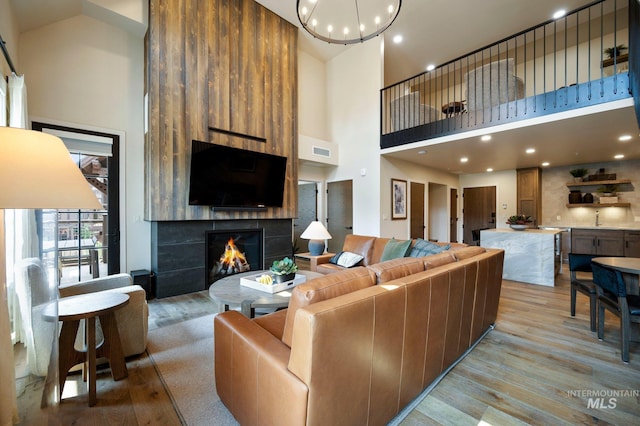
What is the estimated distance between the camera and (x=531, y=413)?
1.68 m

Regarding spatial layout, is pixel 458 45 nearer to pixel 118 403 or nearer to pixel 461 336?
pixel 461 336

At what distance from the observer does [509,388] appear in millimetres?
1912

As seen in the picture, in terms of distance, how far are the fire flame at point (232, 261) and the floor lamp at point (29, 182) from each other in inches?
137

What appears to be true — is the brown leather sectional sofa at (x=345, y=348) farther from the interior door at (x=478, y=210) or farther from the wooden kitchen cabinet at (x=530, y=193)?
the interior door at (x=478, y=210)

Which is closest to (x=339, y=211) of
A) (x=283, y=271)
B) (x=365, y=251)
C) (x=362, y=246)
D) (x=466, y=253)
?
(x=362, y=246)

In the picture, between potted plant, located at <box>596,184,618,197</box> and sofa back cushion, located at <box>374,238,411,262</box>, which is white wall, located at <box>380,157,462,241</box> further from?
potted plant, located at <box>596,184,618,197</box>

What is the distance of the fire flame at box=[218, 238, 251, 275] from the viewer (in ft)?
15.3

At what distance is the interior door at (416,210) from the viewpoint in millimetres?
6809

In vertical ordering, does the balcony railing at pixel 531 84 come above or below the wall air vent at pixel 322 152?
above

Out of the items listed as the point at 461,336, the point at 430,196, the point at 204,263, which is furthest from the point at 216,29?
the point at 430,196

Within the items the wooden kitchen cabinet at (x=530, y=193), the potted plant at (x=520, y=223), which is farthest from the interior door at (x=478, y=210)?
the potted plant at (x=520, y=223)

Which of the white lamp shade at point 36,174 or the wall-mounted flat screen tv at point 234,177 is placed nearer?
the white lamp shade at point 36,174

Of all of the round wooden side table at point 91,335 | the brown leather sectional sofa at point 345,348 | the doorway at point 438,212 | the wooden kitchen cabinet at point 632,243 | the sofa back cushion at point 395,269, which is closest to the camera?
the brown leather sectional sofa at point 345,348

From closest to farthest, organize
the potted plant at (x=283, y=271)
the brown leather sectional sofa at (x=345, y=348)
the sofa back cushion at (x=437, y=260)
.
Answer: the brown leather sectional sofa at (x=345, y=348), the sofa back cushion at (x=437, y=260), the potted plant at (x=283, y=271)
